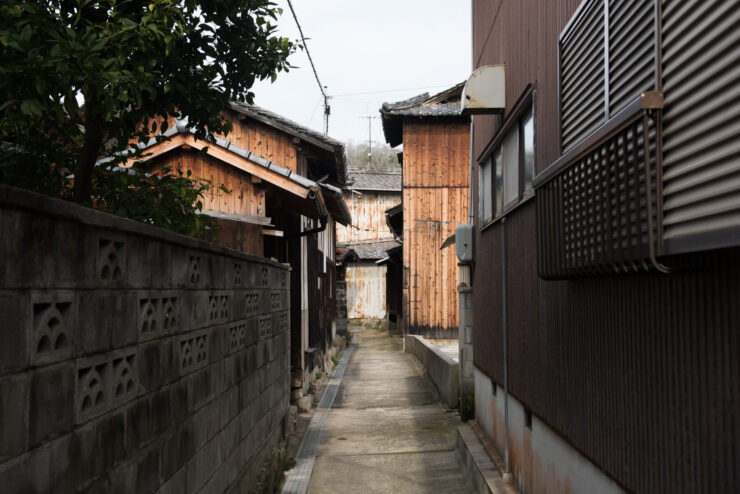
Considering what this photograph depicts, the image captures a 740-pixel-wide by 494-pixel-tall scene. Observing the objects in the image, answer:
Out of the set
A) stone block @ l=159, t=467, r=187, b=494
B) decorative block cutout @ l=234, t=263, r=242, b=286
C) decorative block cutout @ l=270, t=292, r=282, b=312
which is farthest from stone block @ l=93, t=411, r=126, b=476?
decorative block cutout @ l=270, t=292, r=282, b=312

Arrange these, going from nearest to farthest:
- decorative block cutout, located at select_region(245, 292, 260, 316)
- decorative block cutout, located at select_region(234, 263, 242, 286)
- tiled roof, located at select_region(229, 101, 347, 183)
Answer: decorative block cutout, located at select_region(234, 263, 242, 286), decorative block cutout, located at select_region(245, 292, 260, 316), tiled roof, located at select_region(229, 101, 347, 183)

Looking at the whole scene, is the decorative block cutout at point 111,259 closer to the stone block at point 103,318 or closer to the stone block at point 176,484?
the stone block at point 103,318

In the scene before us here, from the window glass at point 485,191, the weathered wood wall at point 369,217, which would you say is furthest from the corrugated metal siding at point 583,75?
the weathered wood wall at point 369,217

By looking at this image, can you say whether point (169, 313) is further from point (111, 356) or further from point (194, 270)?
point (111, 356)

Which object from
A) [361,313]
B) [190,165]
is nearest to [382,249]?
[361,313]

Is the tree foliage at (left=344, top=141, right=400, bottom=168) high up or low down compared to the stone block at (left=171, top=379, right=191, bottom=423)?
up

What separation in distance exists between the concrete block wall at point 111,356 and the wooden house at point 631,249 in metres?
2.52

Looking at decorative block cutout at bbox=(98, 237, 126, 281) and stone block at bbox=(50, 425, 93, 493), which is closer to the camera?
stone block at bbox=(50, 425, 93, 493)

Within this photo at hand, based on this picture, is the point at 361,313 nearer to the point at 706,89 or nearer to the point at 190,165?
the point at 190,165

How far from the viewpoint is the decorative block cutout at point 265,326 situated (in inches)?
304

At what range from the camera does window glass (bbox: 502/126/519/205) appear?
784 centimetres

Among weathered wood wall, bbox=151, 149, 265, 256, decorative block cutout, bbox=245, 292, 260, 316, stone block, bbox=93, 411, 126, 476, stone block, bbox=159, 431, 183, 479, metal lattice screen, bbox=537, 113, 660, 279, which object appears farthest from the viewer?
weathered wood wall, bbox=151, 149, 265, 256

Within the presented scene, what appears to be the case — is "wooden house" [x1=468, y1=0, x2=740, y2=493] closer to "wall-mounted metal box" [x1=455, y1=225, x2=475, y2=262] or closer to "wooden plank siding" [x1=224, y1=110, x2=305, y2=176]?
"wall-mounted metal box" [x1=455, y1=225, x2=475, y2=262]

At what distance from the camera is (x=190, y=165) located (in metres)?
11.2
